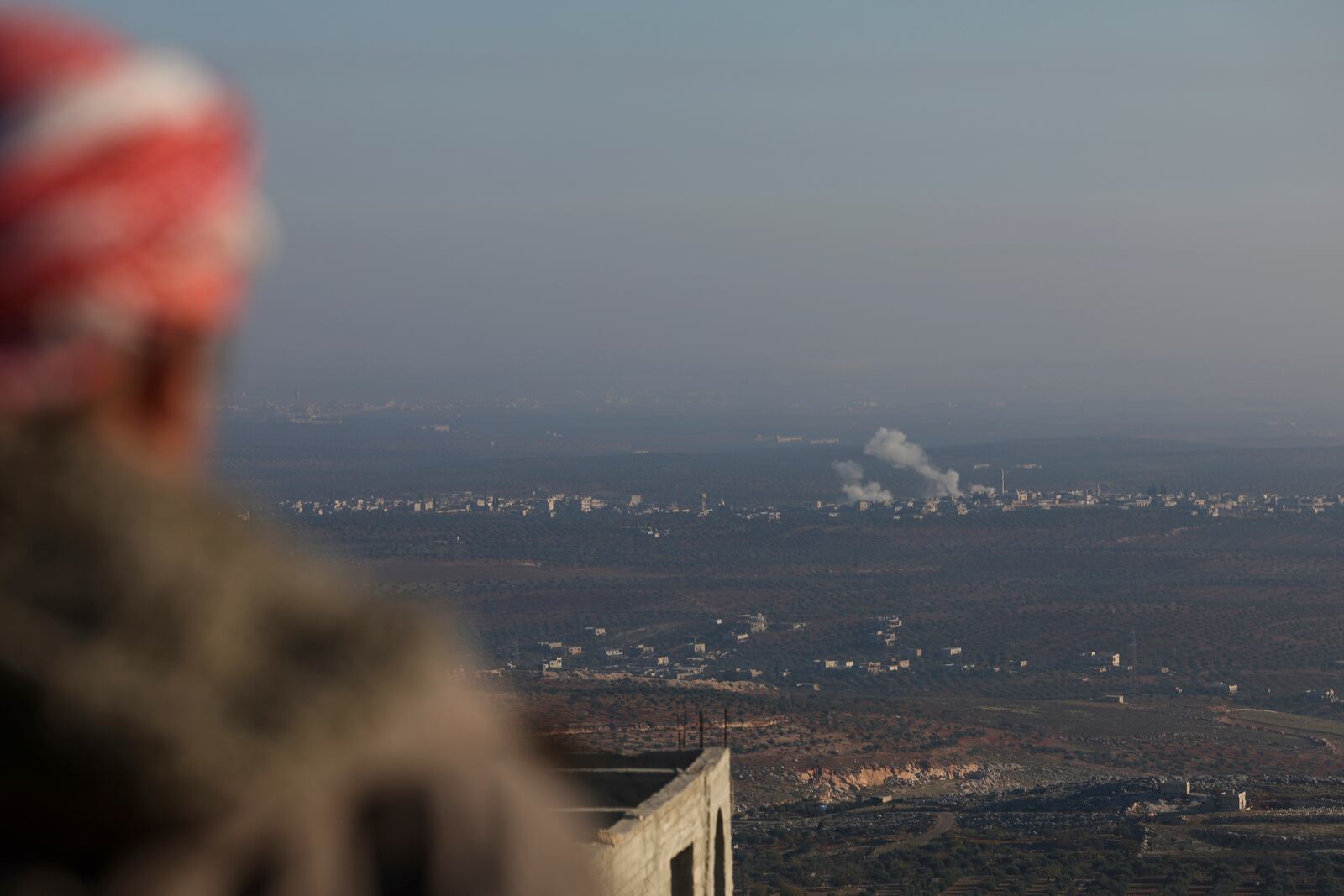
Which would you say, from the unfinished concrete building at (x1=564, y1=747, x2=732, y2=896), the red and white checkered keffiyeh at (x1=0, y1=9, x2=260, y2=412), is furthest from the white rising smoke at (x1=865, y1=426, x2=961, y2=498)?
the red and white checkered keffiyeh at (x1=0, y1=9, x2=260, y2=412)

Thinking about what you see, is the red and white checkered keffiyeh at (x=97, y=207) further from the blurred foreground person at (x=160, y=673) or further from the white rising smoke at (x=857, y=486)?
the white rising smoke at (x=857, y=486)

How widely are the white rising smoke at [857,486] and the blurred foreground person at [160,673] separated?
479ft

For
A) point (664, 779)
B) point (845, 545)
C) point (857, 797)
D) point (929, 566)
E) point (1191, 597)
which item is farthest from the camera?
point (845, 545)

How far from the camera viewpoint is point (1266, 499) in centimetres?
14000

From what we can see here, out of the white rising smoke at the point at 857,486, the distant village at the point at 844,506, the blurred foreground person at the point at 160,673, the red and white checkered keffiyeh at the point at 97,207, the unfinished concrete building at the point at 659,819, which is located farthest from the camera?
the white rising smoke at the point at 857,486

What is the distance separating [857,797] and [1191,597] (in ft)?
154

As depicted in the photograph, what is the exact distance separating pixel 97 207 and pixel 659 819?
32.4 ft

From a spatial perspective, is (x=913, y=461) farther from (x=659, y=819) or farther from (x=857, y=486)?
(x=659, y=819)

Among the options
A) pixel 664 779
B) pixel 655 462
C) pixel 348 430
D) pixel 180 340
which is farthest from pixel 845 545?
pixel 180 340

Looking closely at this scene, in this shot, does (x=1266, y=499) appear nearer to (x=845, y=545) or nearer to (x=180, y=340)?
(x=845, y=545)

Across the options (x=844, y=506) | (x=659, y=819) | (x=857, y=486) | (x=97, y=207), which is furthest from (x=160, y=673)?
(x=857, y=486)

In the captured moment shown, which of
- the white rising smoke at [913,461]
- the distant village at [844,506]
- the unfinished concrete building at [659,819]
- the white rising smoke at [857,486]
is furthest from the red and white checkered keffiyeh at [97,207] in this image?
the white rising smoke at [913,461]

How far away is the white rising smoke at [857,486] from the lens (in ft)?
508

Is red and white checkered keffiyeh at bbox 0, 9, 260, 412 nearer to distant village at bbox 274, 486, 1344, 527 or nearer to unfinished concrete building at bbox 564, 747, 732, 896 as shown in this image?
unfinished concrete building at bbox 564, 747, 732, 896
